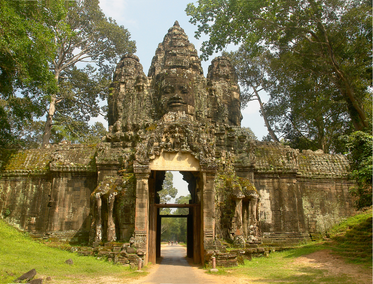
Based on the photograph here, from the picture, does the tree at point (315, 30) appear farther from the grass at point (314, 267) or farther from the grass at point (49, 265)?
the grass at point (49, 265)

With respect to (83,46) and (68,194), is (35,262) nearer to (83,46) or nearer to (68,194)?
(68,194)

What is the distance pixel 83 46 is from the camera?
30172 millimetres

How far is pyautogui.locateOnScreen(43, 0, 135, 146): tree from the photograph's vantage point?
28891 mm

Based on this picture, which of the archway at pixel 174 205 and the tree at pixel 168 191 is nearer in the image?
the archway at pixel 174 205

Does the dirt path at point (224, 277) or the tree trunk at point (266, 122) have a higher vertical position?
the tree trunk at point (266, 122)

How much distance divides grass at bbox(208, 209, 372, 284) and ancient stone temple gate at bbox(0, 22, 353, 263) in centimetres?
113

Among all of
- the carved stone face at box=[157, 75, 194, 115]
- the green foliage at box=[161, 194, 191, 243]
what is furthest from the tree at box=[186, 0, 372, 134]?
the green foliage at box=[161, 194, 191, 243]

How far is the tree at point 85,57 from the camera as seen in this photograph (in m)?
28.9

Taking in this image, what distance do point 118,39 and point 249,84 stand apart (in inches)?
559

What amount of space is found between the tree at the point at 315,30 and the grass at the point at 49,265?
1167 centimetres

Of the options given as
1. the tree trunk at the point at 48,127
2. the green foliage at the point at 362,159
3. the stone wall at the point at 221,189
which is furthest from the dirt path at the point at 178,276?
the tree trunk at the point at 48,127

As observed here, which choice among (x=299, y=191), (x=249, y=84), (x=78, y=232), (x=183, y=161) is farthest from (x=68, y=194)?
(x=249, y=84)

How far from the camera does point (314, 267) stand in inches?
448

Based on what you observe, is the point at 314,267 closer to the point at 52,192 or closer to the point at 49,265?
the point at 49,265
